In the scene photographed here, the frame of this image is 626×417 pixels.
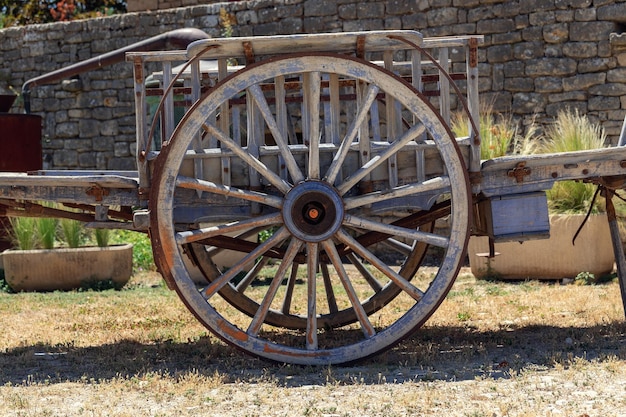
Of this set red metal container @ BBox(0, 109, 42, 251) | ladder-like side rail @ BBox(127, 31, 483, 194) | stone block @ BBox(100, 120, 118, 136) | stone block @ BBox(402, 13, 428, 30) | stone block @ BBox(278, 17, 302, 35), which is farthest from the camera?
stone block @ BBox(100, 120, 118, 136)

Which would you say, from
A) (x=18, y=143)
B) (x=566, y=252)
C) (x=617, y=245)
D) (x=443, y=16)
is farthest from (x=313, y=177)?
(x=443, y=16)

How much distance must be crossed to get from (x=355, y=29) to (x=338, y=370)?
6.58 metres

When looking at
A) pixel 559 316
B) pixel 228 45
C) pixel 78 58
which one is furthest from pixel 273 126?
pixel 78 58

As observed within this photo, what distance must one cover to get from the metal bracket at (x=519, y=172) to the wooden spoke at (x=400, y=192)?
1.24ft

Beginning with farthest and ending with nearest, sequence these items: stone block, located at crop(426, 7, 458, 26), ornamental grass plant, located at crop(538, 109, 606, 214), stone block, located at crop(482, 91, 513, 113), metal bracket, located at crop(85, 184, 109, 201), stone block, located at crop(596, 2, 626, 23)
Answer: stone block, located at crop(426, 7, 458, 26) < stone block, located at crop(482, 91, 513, 113) < stone block, located at crop(596, 2, 626, 23) < ornamental grass plant, located at crop(538, 109, 606, 214) < metal bracket, located at crop(85, 184, 109, 201)

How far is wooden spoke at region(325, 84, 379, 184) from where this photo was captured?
480 centimetres

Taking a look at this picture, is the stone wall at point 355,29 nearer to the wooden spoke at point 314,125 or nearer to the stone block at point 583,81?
the stone block at point 583,81

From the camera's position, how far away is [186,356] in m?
5.34

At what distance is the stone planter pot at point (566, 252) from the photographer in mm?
8367

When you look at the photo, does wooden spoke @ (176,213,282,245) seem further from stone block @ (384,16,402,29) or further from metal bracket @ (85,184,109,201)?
stone block @ (384,16,402,29)

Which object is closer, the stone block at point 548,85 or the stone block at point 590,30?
the stone block at point 590,30

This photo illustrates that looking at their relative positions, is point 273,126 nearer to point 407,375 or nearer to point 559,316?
point 407,375

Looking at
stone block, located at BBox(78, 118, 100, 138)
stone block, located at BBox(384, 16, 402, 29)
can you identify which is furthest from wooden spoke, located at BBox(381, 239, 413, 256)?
stone block, located at BBox(78, 118, 100, 138)

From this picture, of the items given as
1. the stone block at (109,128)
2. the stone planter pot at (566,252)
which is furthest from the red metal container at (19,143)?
the stone block at (109,128)
